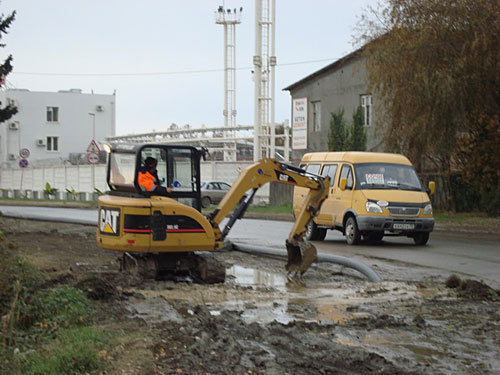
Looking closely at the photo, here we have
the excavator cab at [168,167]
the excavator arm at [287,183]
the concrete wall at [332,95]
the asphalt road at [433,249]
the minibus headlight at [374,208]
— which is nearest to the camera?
the excavator cab at [168,167]

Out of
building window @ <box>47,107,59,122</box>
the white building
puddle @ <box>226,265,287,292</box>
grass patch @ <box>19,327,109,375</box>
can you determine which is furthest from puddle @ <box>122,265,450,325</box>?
building window @ <box>47,107,59,122</box>

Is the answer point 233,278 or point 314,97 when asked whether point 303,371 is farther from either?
point 314,97

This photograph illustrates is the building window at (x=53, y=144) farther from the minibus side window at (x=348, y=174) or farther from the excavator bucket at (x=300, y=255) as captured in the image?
the excavator bucket at (x=300, y=255)

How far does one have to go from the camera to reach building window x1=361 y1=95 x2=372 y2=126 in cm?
4238

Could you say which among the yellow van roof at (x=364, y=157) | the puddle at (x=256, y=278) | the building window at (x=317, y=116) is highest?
the building window at (x=317, y=116)

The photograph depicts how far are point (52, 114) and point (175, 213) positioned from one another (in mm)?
70412

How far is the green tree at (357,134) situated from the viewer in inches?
1610

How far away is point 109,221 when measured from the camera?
1242cm

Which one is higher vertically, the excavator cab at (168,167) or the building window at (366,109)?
the building window at (366,109)

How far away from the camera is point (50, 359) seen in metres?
6.48

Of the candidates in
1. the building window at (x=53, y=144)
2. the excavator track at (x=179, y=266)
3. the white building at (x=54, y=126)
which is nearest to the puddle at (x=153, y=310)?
the excavator track at (x=179, y=266)

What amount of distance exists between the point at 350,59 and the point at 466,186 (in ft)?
46.4

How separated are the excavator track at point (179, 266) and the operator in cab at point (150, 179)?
1.10 metres

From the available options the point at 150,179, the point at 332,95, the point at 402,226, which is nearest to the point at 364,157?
the point at 402,226
